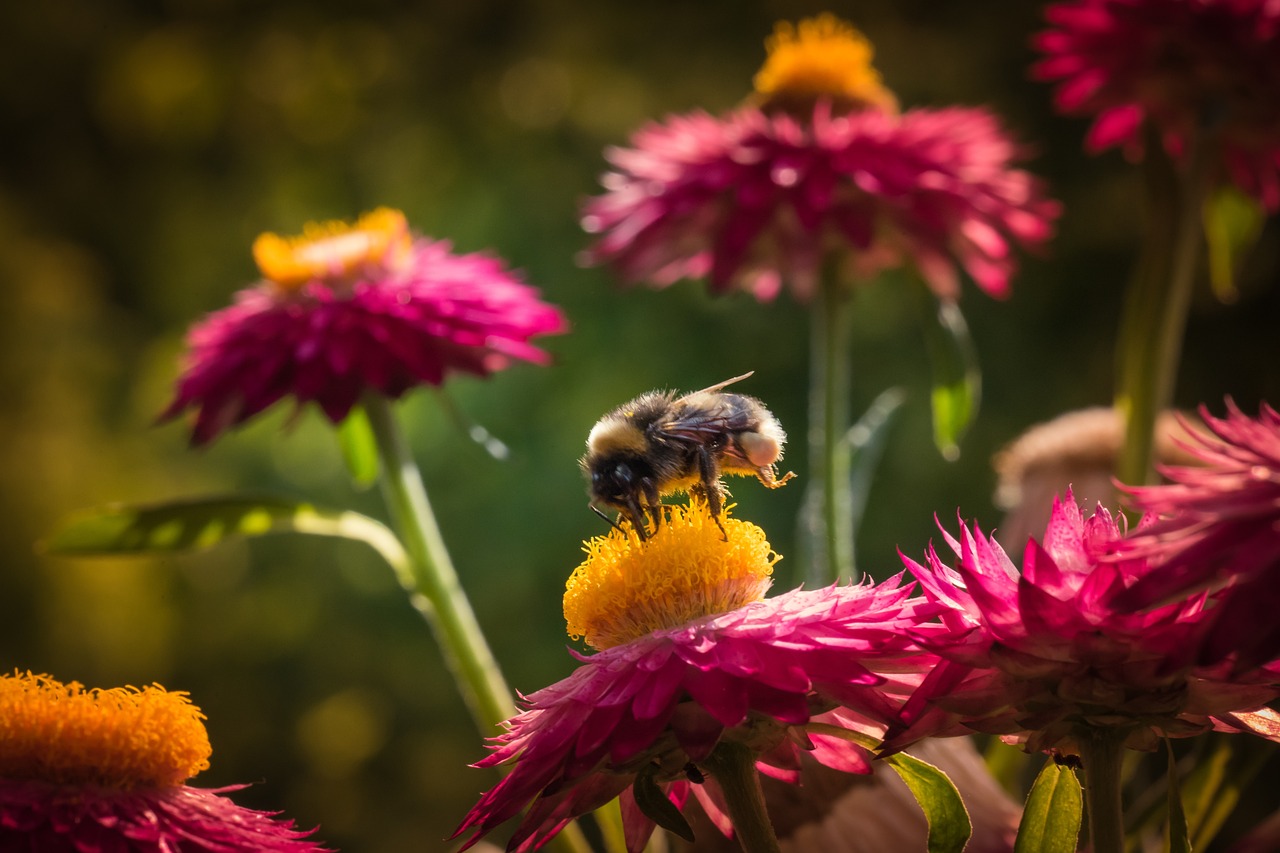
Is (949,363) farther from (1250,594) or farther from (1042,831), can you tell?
(1250,594)

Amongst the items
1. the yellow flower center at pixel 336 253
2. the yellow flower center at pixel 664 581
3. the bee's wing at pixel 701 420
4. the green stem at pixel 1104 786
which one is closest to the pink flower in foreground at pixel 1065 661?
the green stem at pixel 1104 786

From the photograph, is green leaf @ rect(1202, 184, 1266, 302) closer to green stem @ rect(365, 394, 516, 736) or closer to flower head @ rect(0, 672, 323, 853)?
green stem @ rect(365, 394, 516, 736)

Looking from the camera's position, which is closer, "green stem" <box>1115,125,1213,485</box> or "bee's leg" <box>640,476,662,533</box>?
"bee's leg" <box>640,476,662,533</box>

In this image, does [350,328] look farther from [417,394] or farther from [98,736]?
[417,394]

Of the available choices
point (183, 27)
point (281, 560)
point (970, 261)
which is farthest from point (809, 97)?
point (183, 27)

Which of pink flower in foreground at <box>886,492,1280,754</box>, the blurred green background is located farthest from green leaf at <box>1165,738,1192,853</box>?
the blurred green background

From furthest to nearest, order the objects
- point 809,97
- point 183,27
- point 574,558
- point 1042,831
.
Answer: point 183,27 < point 574,558 < point 809,97 < point 1042,831
